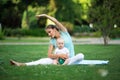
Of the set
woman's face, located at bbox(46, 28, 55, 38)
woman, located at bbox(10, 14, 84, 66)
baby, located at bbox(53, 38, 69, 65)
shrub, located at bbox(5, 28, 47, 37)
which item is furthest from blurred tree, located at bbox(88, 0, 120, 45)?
shrub, located at bbox(5, 28, 47, 37)

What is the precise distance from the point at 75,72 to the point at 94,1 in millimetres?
18865

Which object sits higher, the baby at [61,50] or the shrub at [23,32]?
the baby at [61,50]

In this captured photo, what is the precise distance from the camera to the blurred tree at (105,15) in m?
27.7

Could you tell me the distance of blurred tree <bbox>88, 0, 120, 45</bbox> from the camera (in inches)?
1091

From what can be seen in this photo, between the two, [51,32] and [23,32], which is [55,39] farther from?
[23,32]

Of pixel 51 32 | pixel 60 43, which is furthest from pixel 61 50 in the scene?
pixel 51 32

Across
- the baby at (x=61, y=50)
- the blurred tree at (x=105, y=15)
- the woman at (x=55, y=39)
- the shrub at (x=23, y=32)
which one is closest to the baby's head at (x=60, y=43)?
the baby at (x=61, y=50)

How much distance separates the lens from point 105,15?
27.8 meters

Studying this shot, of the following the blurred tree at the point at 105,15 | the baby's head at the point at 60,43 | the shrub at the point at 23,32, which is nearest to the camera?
the baby's head at the point at 60,43

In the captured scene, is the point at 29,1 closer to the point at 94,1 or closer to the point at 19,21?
the point at 19,21

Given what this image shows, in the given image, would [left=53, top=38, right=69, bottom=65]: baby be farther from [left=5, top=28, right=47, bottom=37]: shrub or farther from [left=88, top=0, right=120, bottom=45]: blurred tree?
[left=5, top=28, right=47, bottom=37]: shrub

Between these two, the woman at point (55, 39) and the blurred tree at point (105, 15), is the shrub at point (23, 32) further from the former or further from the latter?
the woman at point (55, 39)

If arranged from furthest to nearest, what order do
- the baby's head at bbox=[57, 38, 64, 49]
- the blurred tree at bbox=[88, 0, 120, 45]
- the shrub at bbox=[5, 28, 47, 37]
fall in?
the shrub at bbox=[5, 28, 47, 37] → the blurred tree at bbox=[88, 0, 120, 45] → the baby's head at bbox=[57, 38, 64, 49]

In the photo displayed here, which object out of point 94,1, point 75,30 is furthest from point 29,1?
point 94,1
